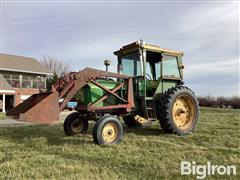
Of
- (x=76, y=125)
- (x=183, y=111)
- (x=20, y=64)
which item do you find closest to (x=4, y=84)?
(x=20, y=64)

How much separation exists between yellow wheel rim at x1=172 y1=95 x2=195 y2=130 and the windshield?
1.40 m

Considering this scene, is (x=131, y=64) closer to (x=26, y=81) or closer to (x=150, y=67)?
(x=150, y=67)

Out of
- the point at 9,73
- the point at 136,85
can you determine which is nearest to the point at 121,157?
the point at 136,85

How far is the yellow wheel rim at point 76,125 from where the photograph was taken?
9296 millimetres

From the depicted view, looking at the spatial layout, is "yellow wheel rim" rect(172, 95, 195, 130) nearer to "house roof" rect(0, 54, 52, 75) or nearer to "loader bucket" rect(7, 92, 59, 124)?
"loader bucket" rect(7, 92, 59, 124)

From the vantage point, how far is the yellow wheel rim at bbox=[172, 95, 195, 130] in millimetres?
9148

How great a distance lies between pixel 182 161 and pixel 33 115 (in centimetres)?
319

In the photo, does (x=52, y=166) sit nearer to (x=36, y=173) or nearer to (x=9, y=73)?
(x=36, y=173)

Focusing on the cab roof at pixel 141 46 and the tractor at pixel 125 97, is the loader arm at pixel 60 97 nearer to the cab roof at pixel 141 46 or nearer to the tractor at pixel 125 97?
the tractor at pixel 125 97

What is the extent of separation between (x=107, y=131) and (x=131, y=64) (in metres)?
2.65

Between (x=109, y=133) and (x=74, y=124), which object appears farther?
(x=74, y=124)

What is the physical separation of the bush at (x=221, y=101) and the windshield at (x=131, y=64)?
2491cm

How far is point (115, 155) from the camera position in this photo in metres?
6.32

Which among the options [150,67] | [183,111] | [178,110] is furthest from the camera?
[150,67]
